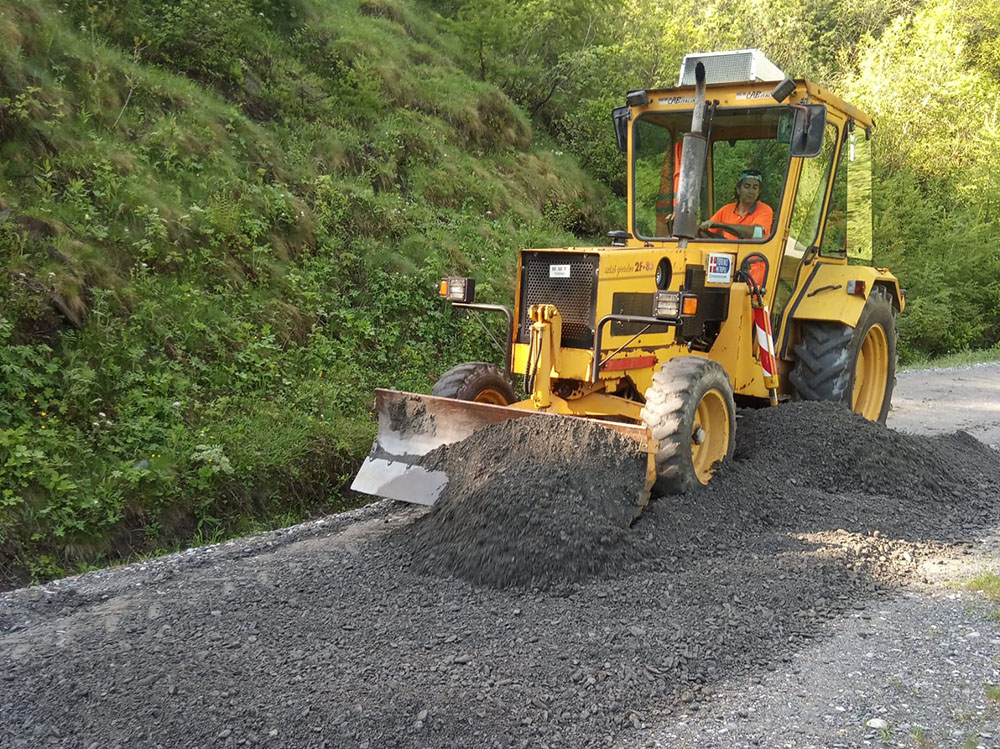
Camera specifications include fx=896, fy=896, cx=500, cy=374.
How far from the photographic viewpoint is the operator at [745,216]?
613cm

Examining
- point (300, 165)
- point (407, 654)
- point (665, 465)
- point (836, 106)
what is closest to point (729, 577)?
point (665, 465)

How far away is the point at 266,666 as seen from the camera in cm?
341

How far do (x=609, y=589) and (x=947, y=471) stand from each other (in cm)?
309

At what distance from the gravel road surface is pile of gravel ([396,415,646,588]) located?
24 millimetres

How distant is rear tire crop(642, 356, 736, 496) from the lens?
482 cm

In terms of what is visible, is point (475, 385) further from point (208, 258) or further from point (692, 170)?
point (208, 258)

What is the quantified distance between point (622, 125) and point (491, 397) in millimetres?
2227

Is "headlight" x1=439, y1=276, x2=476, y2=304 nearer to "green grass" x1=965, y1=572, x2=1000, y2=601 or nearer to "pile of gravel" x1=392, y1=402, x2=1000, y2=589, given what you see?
"pile of gravel" x1=392, y1=402, x2=1000, y2=589

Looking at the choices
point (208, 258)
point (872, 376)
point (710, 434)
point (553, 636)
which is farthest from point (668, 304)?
point (208, 258)

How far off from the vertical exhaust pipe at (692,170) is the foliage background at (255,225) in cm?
293

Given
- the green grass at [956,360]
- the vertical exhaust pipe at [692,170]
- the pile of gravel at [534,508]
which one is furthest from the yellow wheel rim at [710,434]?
the green grass at [956,360]

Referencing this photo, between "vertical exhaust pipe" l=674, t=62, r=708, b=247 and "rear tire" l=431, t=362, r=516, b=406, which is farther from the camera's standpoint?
"rear tire" l=431, t=362, r=516, b=406

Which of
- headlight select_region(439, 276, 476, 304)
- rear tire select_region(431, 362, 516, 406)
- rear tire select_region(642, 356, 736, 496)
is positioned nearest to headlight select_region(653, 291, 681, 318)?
rear tire select_region(642, 356, 736, 496)

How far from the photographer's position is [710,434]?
5.43m
